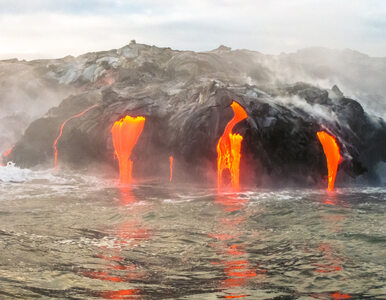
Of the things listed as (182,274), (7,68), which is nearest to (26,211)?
(182,274)

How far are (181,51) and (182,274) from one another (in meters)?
31.2

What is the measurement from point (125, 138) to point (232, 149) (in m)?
6.62

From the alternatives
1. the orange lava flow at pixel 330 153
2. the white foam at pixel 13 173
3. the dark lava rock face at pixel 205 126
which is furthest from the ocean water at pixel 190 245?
the white foam at pixel 13 173

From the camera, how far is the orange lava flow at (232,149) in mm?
26094

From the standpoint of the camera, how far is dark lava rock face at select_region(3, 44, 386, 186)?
2641 cm

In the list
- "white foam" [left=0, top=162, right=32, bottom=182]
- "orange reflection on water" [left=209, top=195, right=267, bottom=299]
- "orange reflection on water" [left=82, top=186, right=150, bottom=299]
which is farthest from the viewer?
"white foam" [left=0, top=162, right=32, bottom=182]

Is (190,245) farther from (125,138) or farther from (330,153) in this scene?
(125,138)

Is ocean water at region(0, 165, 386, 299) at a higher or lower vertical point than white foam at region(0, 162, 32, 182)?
lower

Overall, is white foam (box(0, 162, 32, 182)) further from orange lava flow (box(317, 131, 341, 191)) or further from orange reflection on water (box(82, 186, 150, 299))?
orange lava flow (box(317, 131, 341, 191))

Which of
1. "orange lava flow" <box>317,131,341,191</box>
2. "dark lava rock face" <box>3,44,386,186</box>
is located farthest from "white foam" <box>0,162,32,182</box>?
"orange lava flow" <box>317,131,341,191</box>

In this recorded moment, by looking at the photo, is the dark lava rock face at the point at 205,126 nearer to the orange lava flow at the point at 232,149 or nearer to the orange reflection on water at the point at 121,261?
the orange lava flow at the point at 232,149

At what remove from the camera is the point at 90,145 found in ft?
101

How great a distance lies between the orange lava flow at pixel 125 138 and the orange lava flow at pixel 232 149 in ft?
17.5

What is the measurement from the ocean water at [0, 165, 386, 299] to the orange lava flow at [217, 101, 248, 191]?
325 cm
